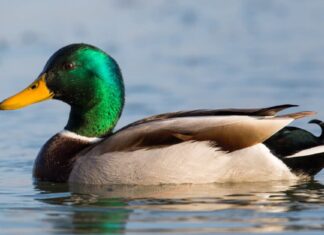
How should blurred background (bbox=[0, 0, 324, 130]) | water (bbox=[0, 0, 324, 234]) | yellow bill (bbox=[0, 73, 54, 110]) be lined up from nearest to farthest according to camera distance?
water (bbox=[0, 0, 324, 234]) → yellow bill (bbox=[0, 73, 54, 110]) → blurred background (bbox=[0, 0, 324, 130])

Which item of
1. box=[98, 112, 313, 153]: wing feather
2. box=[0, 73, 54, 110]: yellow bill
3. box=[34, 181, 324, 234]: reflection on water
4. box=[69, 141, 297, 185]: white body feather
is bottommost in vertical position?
box=[34, 181, 324, 234]: reflection on water

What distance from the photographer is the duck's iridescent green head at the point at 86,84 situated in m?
11.9

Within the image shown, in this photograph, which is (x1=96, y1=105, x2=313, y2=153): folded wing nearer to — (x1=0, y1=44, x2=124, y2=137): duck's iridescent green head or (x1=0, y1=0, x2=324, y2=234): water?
(x1=0, y1=0, x2=324, y2=234): water

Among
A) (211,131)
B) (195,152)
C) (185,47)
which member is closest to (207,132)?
(211,131)

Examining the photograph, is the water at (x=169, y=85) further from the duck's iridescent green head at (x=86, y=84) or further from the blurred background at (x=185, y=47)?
the duck's iridescent green head at (x=86, y=84)

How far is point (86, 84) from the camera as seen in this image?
1197cm

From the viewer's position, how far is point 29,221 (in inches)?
379

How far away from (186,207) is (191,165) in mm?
1133

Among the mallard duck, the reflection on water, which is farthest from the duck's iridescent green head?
the reflection on water

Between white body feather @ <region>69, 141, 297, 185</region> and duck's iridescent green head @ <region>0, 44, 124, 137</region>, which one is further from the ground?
duck's iridescent green head @ <region>0, 44, 124, 137</region>

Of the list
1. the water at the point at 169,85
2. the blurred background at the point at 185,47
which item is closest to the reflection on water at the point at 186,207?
the water at the point at 169,85

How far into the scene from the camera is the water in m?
9.66

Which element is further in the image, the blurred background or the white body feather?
the blurred background

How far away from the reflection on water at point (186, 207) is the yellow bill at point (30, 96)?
757mm
